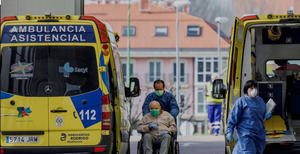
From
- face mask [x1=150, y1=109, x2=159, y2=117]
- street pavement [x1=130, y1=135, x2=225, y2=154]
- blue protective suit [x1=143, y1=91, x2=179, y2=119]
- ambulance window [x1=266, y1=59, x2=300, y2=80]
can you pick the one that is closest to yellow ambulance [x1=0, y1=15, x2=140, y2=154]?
face mask [x1=150, y1=109, x2=159, y2=117]

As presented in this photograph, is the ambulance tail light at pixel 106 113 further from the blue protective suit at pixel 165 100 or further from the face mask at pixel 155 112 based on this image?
the blue protective suit at pixel 165 100

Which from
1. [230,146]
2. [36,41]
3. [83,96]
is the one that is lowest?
[230,146]

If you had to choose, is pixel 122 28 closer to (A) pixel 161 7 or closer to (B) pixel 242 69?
(A) pixel 161 7

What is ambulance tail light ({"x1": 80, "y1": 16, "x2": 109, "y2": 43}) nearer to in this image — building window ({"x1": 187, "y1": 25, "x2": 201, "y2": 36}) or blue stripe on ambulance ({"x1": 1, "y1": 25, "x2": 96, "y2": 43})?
blue stripe on ambulance ({"x1": 1, "y1": 25, "x2": 96, "y2": 43})

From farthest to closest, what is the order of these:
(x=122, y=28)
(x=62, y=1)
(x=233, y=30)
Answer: (x=122, y=28) → (x=62, y=1) → (x=233, y=30)

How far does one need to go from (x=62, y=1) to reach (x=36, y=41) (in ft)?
19.3

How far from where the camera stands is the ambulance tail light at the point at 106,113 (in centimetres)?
1184

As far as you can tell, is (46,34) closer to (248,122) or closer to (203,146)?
(248,122)

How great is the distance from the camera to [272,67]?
53.6ft

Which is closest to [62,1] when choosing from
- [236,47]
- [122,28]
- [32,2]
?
[32,2]

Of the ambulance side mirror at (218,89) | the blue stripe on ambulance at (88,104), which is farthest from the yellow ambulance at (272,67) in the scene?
the blue stripe on ambulance at (88,104)

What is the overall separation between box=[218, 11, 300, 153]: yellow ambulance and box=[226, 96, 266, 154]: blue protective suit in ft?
2.93

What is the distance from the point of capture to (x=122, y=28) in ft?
293

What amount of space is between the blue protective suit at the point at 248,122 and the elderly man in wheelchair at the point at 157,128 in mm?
1626
